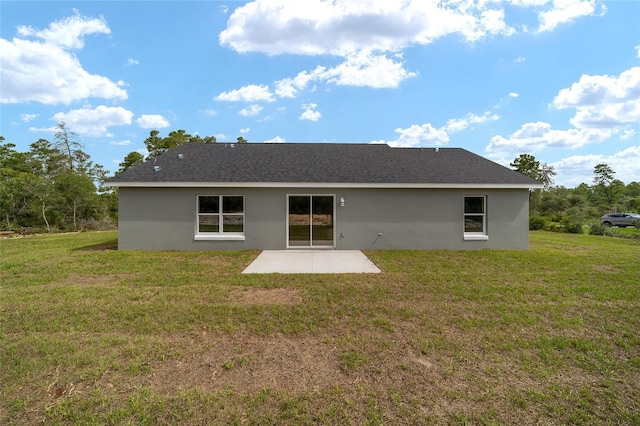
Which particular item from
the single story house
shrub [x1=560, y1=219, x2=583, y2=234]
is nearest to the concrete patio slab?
the single story house

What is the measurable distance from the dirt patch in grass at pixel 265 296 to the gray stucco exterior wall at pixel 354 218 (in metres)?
5.25

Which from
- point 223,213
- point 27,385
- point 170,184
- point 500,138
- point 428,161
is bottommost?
point 27,385

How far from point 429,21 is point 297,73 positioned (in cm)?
888

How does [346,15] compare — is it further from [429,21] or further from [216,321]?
[216,321]

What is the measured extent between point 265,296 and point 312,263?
3.27 metres

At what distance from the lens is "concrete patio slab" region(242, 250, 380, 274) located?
26.8 ft

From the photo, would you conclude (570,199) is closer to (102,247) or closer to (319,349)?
(319,349)

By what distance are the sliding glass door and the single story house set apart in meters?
0.04

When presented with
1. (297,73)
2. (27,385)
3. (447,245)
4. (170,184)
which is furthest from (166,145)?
(27,385)

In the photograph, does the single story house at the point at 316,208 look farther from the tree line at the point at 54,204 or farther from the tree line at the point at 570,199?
the tree line at the point at 570,199

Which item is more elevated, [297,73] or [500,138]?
[297,73]

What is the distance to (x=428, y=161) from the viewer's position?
14.0m

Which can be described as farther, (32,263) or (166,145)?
(166,145)

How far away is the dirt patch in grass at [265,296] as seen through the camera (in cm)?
568
